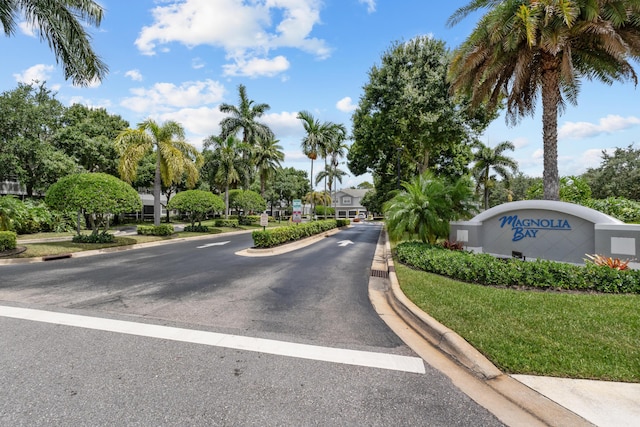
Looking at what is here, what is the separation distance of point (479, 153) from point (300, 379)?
140ft

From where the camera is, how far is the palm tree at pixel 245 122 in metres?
30.6

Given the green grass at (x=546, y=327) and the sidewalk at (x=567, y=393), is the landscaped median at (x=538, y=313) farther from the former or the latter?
the sidewalk at (x=567, y=393)

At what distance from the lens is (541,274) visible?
656cm

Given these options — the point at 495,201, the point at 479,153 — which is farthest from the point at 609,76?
the point at 495,201

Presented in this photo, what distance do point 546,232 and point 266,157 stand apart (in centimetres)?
3092

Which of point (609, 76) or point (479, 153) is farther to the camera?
point (479, 153)

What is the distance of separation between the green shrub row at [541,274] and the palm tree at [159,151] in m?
20.2

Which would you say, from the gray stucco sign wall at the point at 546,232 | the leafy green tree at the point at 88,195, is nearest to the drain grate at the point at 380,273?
the gray stucco sign wall at the point at 546,232

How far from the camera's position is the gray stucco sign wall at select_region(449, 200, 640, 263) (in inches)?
332

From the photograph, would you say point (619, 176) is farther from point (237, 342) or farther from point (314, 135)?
point (237, 342)

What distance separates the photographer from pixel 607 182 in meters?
42.0

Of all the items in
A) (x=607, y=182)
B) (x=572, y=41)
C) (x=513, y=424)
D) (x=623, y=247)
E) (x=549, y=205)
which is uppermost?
(x=572, y=41)

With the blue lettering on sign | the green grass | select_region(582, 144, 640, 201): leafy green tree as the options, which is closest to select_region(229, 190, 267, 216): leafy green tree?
the blue lettering on sign

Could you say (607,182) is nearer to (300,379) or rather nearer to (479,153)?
(479,153)
